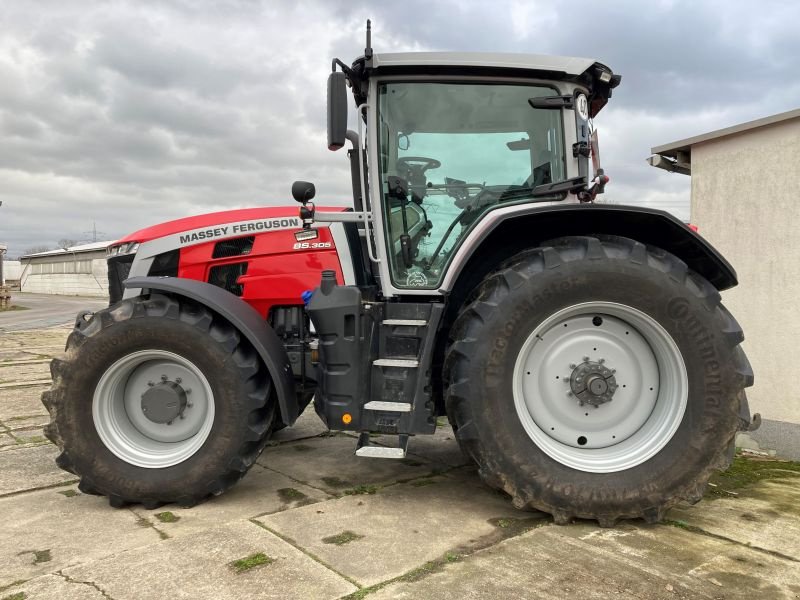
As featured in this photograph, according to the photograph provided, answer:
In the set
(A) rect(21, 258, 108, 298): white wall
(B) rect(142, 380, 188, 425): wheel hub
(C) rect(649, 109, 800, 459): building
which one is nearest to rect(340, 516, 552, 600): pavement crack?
(B) rect(142, 380, 188, 425): wheel hub

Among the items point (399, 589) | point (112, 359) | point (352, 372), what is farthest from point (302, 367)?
point (399, 589)

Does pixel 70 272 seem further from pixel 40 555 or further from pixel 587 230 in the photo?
pixel 587 230

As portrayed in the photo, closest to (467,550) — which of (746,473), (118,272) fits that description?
(746,473)

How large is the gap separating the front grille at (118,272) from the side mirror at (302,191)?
127 centimetres

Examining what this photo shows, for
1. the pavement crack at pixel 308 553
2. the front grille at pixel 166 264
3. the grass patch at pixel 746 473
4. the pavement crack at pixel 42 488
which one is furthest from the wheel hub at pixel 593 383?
the pavement crack at pixel 42 488

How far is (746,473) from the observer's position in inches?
147

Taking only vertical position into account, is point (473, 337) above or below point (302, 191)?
below

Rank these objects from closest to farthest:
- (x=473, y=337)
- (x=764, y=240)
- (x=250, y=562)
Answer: (x=250, y=562), (x=473, y=337), (x=764, y=240)

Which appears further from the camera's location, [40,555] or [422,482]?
[422,482]

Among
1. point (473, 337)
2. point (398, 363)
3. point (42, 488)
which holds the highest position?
point (473, 337)

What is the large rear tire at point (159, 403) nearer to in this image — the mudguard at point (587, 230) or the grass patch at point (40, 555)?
the grass patch at point (40, 555)

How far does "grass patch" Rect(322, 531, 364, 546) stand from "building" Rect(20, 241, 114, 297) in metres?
35.7

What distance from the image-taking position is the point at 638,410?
2930mm

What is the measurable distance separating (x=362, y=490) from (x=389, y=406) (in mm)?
660
